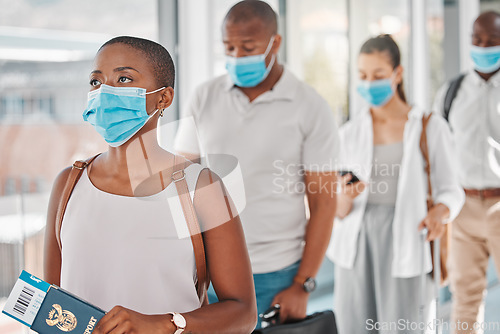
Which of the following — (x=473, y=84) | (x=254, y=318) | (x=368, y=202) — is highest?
(x=473, y=84)

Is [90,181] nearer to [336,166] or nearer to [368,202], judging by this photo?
[336,166]

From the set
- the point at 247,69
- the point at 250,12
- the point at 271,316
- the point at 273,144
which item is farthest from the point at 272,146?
the point at 271,316

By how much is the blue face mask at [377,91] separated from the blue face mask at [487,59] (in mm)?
331

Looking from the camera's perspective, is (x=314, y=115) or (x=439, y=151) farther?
(x=439, y=151)

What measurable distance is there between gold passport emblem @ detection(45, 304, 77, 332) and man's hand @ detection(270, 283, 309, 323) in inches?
27.0

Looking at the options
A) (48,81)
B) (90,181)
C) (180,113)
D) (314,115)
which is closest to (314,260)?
(314,115)

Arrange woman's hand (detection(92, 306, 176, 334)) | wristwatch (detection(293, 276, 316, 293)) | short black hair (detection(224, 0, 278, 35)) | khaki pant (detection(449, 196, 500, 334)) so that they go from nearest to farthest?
woman's hand (detection(92, 306, 176, 334)), short black hair (detection(224, 0, 278, 35)), wristwatch (detection(293, 276, 316, 293)), khaki pant (detection(449, 196, 500, 334))

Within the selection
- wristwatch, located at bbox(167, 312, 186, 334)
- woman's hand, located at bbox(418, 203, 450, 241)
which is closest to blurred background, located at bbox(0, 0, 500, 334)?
woman's hand, located at bbox(418, 203, 450, 241)

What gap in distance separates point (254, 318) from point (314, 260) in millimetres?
492

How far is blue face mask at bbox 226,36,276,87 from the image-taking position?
1361 mm

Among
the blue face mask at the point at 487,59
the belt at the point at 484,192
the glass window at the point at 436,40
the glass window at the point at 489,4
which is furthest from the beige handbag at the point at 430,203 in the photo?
the glass window at the point at 436,40

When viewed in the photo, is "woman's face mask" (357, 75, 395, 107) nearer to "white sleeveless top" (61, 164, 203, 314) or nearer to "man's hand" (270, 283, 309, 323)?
"man's hand" (270, 283, 309, 323)

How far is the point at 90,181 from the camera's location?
99 cm

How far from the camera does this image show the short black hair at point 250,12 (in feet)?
4.43
